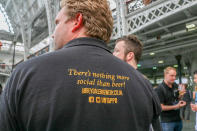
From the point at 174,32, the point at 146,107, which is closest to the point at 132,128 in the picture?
the point at 146,107

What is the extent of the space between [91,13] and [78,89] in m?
0.47

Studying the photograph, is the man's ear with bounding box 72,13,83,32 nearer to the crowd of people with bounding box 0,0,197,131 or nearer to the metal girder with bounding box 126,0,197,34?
the crowd of people with bounding box 0,0,197,131

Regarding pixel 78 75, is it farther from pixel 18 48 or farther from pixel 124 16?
pixel 18 48

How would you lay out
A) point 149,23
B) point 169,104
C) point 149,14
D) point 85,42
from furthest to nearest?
point 149,14 → point 149,23 → point 169,104 → point 85,42

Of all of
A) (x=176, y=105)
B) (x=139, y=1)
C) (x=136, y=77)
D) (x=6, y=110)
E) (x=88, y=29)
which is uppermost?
(x=139, y=1)

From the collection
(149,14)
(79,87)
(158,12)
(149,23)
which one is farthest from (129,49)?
(149,14)

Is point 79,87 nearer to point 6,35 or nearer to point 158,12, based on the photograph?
point 158,12

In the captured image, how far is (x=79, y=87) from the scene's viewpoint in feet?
2.64

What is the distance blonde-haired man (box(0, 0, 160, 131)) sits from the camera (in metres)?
0.75

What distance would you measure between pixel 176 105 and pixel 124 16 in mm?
5981

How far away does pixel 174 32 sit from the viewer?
11.4m

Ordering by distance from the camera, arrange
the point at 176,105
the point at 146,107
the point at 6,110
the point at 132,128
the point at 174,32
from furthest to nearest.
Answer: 1. the point at 174,32
2. the point at 176,105
3. the point at 146,107
4. the point at 132,128
5. the point at 6,110

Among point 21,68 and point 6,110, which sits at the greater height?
point 21,68

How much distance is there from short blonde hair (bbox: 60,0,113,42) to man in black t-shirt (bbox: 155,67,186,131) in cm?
312
